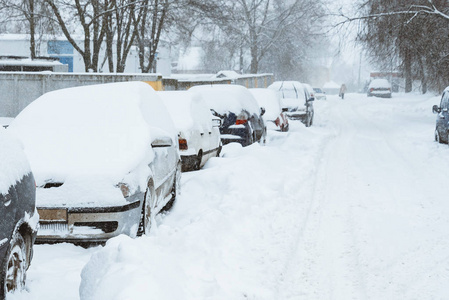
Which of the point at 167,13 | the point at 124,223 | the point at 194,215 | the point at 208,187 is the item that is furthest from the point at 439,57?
the point at 124,223

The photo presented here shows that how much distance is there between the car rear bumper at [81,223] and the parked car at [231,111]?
27.4 ft

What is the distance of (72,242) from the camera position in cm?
607

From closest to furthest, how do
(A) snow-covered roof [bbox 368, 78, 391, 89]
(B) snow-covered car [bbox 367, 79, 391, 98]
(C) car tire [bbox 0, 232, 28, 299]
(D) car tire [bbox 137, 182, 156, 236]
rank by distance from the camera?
(C) car tire [bbox 0, 232, 28, 299] → (D) car tire [bbox 137, 182, 156, 236] → (B) snow-covered car [bbox 367, 79, 391, 98] → (A) snow-covered roof [bbox 368, 78, 391, 89]

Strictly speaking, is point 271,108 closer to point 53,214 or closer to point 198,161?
point 198,161

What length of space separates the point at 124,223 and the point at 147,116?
2.02 metres

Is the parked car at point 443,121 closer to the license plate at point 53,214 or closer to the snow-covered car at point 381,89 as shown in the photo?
the license plate at point 53,214

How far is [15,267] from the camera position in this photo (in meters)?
4.60

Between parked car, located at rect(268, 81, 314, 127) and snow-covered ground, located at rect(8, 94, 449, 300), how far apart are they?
1193 cm

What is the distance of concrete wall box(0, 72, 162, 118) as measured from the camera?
68.6 feet

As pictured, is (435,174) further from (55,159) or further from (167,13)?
(167,13)

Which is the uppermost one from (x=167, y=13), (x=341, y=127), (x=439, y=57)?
(x=167, y=13)

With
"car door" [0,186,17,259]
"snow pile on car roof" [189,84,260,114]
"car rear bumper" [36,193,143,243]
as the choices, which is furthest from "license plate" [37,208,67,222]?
"snow pile on car roof" [189,84,260,114]

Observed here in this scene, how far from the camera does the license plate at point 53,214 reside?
5.92 m

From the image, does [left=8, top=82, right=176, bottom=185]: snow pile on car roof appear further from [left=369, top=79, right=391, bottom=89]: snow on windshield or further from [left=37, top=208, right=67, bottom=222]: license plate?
[left=369, top=79, right=391, bottom=89]: snow on windshield
